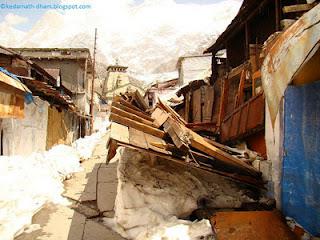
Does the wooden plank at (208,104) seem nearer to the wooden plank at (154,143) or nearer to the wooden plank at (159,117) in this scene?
the wooden plank at (159,117)

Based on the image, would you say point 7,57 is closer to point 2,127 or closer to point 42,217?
point 2,127

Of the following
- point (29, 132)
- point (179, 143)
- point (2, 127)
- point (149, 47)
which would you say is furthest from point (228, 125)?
point (149, 47)

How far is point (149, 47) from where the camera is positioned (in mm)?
92875

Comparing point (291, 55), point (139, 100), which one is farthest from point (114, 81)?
point (291, 55)

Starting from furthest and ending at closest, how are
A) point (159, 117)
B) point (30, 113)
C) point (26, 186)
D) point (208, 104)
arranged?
point (30, 113) < point (208, 104) < point (26, 186) < point (159, 117)

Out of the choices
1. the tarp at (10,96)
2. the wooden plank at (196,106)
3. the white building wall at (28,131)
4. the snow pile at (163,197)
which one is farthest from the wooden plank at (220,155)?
the white building wall at (28,131)

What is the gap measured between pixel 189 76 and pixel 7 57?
22311mm

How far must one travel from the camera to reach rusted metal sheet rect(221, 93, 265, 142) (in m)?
5.87

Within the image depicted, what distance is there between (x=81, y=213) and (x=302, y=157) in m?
5.68

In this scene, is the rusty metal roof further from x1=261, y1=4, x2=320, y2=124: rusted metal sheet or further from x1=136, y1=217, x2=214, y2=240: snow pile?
x1=136, y1=217, x2=214, y2=240: snow pile

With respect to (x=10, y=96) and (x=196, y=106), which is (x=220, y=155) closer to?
(x=10, y=96)

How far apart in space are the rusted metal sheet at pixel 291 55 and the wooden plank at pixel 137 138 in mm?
2360

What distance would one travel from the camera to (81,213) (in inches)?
283

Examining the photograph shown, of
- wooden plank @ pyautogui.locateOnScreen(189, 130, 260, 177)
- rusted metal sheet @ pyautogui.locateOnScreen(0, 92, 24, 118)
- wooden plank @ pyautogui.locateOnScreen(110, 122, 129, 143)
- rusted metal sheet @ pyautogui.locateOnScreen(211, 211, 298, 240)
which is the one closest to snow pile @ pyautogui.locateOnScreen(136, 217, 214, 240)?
rusted metal sheet @ pyautogui.locateOnScreen(211, 211, 298, 240)
